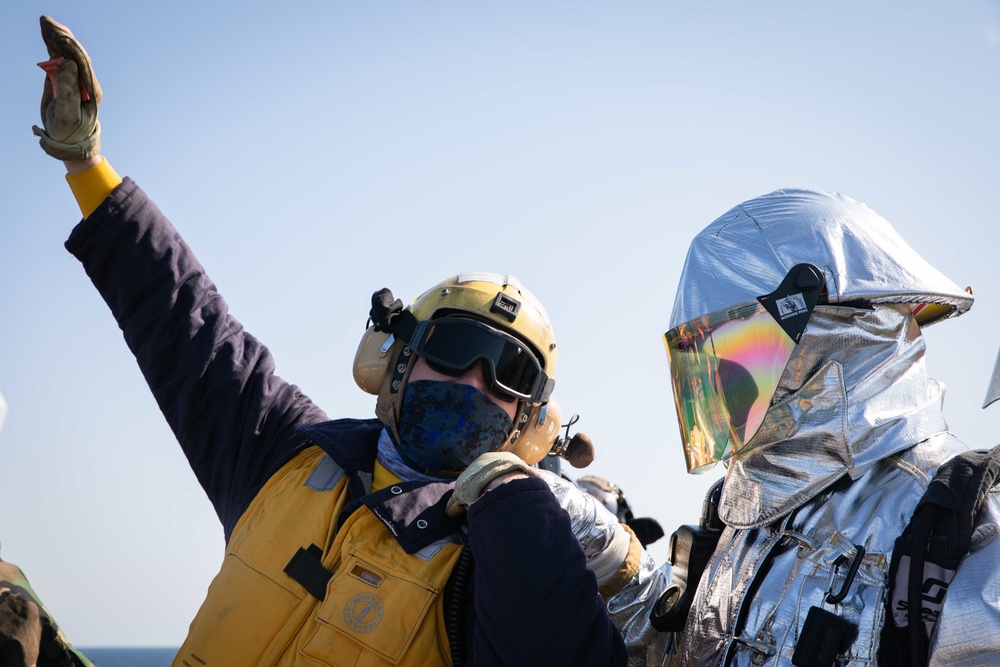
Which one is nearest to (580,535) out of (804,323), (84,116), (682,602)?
(682,602)

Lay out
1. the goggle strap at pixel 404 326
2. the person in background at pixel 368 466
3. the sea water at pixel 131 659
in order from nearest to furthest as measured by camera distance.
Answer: the person in background at pixel 368 466 < the goggle strap at pixel 404 326 < the sea water at pixel 131 659

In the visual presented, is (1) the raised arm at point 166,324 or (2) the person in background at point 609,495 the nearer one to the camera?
(1) the raised arm at point 166,324

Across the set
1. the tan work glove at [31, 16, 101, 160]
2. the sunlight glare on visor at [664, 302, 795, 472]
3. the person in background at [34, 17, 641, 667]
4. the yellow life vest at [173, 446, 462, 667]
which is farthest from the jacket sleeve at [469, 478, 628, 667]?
the tan work glove at [31, 16, 101, 160]

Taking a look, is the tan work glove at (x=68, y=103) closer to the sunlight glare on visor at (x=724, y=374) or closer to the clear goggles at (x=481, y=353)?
the clear goggles at (x=481, y=353)

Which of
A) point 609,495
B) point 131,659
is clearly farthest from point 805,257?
point 131,659

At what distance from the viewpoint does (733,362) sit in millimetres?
3039

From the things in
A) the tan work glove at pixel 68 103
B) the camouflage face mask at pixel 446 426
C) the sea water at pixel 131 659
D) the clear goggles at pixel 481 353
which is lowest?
the sea water at pixel 131 659

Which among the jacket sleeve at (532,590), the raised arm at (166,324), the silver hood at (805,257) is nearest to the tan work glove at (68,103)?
the raised arm at (166,324)

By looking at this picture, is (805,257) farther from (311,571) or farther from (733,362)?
(311,571)

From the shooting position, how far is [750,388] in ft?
9.74

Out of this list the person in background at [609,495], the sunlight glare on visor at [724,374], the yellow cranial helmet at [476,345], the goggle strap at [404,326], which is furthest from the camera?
the person in background at [609,495]

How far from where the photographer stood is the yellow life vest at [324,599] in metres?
2.83

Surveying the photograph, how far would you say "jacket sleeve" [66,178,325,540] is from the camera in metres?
3.51

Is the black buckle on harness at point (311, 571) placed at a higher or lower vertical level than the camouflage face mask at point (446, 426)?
lower
